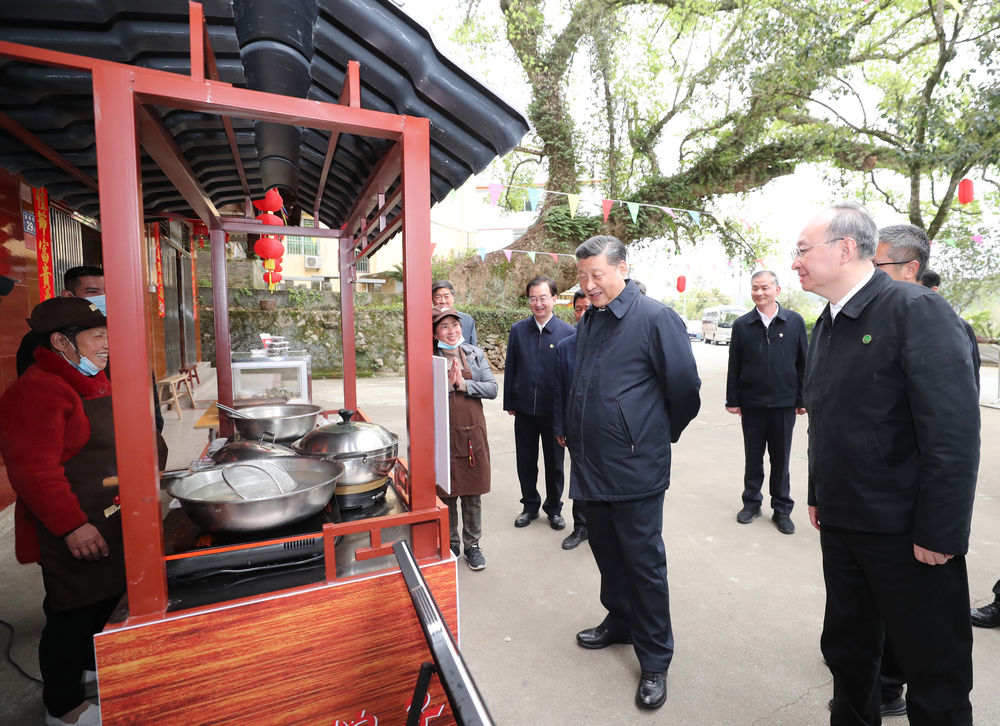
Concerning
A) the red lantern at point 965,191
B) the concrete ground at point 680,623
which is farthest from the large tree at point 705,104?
the concrete ground at point 680,623

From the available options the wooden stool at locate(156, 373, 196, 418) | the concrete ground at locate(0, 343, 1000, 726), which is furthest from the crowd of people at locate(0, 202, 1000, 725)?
the wooden stool at locate(156, 373, 196, 418)

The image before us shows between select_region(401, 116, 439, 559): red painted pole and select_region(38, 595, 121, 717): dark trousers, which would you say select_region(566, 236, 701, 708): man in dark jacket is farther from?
select_region(38, 595, 121, 717): dark trousers

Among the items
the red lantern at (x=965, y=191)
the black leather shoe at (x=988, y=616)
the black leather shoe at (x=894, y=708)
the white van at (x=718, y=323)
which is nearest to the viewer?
the black leather shoe at (x=894, y=708)

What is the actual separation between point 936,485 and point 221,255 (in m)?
3.74

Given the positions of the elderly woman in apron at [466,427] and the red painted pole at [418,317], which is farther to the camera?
the elderly woman in apron at [466,427]

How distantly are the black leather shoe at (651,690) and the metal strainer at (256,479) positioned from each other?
5.33ft

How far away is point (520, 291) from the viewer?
1427 cm

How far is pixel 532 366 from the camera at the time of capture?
3.74 meters

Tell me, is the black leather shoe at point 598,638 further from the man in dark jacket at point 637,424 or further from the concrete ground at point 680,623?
the man in dark jacket at point 637,424

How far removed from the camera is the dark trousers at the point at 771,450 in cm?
382

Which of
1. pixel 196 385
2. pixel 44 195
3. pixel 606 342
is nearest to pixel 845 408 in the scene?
pixel 606 342

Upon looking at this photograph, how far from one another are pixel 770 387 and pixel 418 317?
10.3 ft

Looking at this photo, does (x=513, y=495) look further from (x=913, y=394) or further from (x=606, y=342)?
(x=913, y=394)

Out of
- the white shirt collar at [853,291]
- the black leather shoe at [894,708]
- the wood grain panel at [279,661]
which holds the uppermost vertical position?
the white shirt collar at [853,291]
